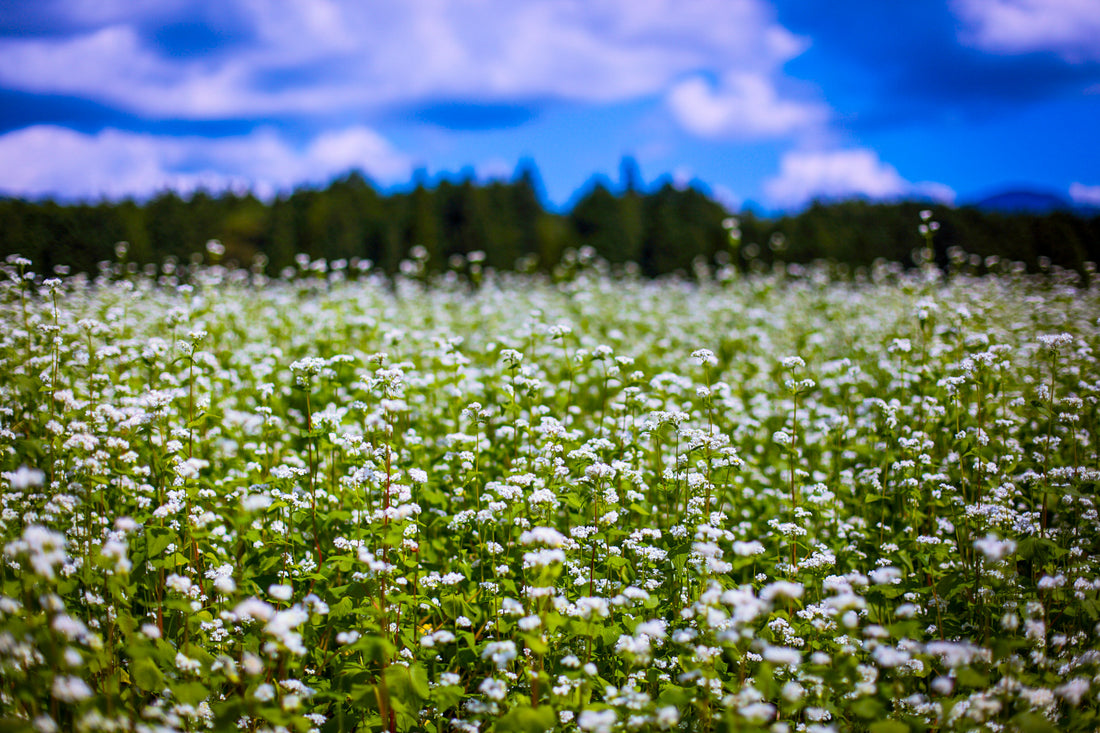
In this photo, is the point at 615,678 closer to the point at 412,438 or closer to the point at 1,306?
the point at 412,438

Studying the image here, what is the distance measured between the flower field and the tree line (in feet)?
54.4

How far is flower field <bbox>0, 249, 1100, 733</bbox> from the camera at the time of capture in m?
3.00

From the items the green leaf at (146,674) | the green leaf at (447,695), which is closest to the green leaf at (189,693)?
the green leaf at (146,674)

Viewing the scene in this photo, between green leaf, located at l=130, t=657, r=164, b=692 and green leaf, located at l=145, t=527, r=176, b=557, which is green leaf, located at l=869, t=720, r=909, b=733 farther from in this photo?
green leaf, located at l=145, t=527, r=176, b=557

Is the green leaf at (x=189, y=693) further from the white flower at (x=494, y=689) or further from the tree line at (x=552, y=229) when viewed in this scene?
the tree line at (x=552, y=229)

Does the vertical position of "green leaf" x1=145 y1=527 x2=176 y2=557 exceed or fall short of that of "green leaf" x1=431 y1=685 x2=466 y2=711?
it exceeds it

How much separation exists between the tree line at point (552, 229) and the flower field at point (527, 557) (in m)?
16.6

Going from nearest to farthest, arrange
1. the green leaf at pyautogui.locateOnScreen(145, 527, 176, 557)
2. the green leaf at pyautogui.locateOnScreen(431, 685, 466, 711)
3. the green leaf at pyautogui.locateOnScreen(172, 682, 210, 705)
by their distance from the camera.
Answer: the green leaf at pyautogui.locateOnScreen(172, 682, 210, 705) → the green leaf at pyautogui.locateOnScreen(431, 685, 466, 711) → the green leaf at pyautogui.locateOnScreen(145, 527, 176, 557)

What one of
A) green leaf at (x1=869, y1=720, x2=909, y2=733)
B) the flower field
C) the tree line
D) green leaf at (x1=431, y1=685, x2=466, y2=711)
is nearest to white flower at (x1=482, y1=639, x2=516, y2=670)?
the flower field

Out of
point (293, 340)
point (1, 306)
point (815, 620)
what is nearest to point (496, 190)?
point (293, 340)

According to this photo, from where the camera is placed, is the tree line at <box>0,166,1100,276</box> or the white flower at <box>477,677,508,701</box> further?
the tree line at <box>0,166,1100,276</box>

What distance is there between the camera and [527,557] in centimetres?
324

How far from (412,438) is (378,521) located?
108 cm

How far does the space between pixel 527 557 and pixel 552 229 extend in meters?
28.7
